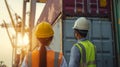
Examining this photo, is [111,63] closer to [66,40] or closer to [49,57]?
[66,40]

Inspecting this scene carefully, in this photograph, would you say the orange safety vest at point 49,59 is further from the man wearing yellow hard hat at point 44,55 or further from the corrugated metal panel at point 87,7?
the corrugated metal panel at point 87,7

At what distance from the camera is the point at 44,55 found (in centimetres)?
349

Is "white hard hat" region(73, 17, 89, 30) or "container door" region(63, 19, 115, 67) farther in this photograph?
"container door" region(63, 19, 115, 67)

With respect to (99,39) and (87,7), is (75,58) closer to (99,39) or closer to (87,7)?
(99,39)

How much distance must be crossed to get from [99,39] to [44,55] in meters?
5.05

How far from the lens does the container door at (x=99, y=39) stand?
809cm

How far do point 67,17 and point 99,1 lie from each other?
1.16m

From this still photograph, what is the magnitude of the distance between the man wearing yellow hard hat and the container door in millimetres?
4477

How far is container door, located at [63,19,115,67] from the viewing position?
319 inches

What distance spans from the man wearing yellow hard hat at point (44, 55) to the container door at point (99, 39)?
14.7 ft

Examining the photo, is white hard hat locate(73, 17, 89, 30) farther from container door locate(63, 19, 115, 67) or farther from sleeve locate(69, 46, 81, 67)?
container door locate(63, 19, 115, 67)

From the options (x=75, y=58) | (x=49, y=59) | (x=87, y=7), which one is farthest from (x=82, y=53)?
(x=87, y=7)

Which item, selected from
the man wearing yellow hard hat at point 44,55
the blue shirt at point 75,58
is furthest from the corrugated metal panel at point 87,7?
the man wearing yellow hard hat at point 44,55

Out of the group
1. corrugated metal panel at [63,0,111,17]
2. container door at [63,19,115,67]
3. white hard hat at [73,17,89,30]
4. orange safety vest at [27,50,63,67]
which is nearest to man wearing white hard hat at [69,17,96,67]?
white hard hat at [73,17,89,30]
